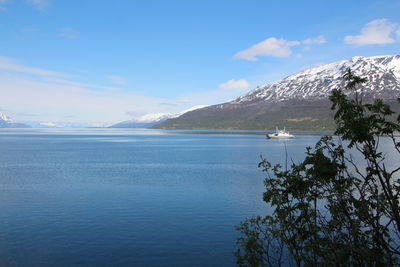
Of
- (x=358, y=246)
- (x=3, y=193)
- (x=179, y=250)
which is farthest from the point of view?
(x=3, y=193)

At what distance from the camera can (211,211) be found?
34438 millimetres

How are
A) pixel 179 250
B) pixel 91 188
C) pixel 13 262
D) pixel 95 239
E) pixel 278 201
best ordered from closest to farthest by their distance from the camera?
pixel 278 201 < pixel 13 262 < pixel 179 250 < pixel 95 239 < pixel 91 188

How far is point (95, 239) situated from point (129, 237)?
2711mm

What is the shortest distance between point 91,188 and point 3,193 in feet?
36.4

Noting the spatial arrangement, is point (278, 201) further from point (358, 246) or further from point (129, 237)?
point (129, 237)

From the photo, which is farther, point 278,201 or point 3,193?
point 3,193

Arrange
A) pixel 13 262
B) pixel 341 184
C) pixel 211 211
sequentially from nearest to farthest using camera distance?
pixel 341 184
pixel 13 262
pixel 211 211

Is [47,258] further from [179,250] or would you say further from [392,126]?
[392,126]

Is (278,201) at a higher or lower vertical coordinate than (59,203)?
higher

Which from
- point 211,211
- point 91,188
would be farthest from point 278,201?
point 91,188

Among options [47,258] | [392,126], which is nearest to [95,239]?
[47,258]

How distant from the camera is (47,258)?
2244 cm

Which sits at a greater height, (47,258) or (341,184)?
(341,184)

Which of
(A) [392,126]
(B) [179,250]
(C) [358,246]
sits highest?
(A) [392,126]
